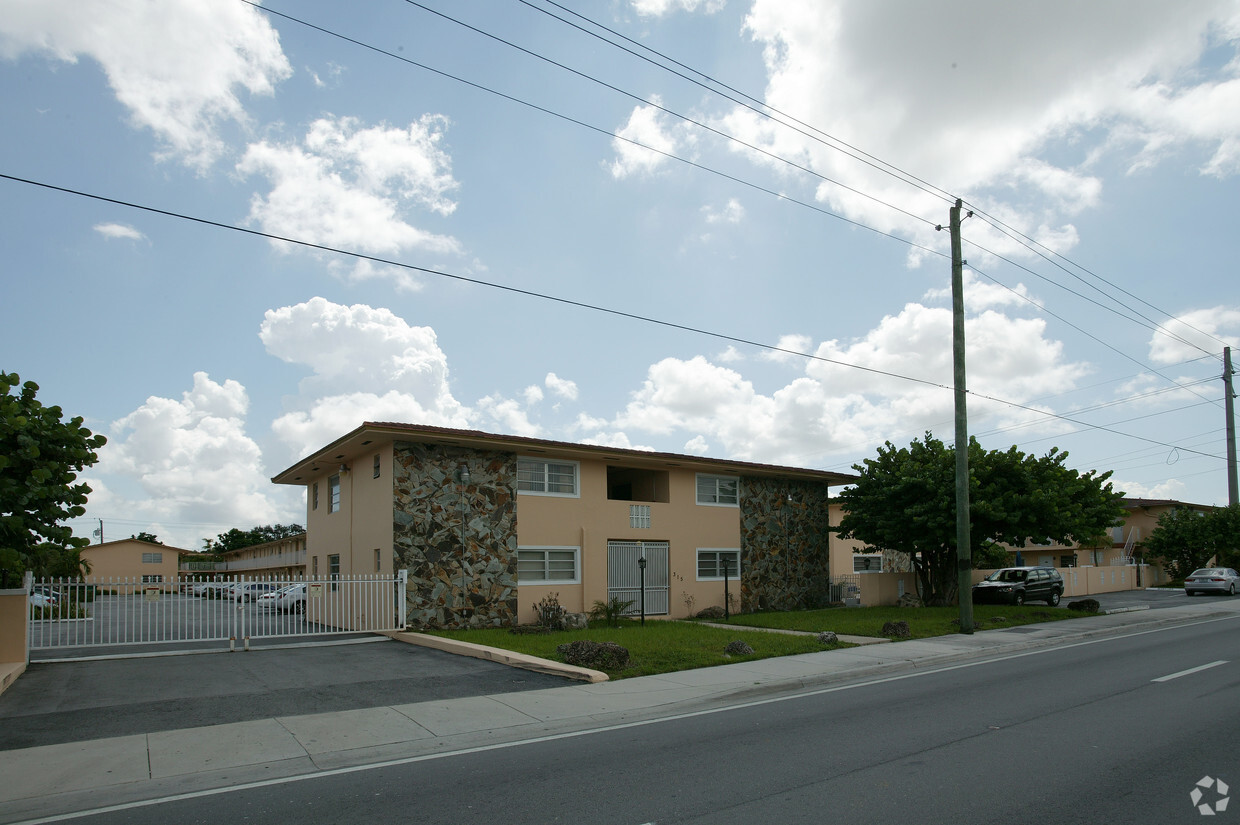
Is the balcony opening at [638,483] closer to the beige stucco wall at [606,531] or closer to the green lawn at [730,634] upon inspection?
the beige stucco wall at [606,531]

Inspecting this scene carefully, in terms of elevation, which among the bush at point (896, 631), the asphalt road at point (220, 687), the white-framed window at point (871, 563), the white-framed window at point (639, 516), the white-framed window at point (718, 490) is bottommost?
the white-framed window at point (871, 563)

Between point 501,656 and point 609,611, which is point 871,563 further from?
point 501,656

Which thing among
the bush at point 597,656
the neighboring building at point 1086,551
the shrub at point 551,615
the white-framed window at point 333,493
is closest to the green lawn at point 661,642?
the bush at point 597,656

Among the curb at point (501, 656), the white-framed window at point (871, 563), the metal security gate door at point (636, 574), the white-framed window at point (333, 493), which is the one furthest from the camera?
the white-framed window at point (871, 563)

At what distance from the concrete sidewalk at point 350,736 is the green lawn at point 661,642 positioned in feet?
1.87

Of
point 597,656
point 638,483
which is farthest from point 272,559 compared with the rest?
point 597,656

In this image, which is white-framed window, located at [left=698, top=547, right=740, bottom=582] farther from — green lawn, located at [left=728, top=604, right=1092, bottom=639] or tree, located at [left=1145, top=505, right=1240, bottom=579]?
tree, located at [left=1145, top=505, right=1240, bottom=579]

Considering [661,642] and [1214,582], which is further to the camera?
[1214,582]

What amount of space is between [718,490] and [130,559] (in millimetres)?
67154

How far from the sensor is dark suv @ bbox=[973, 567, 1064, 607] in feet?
93.0

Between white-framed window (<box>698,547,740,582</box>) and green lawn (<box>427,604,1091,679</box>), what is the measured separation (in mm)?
1546

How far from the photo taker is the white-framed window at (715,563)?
86.8ft

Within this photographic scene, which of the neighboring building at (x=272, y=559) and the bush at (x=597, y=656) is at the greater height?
the bush at (x=597, y=656)

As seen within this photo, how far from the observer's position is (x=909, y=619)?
75.9 ft
